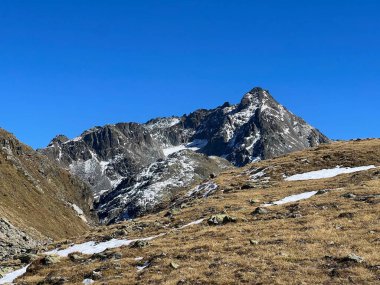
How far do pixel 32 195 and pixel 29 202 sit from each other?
8449mm

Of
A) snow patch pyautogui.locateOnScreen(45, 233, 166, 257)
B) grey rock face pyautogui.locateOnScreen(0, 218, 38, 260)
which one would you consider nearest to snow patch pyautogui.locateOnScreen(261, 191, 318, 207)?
snow patch pyautogui.locateOnScreen(45, 233, 166, 257)

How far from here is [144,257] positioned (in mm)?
32938

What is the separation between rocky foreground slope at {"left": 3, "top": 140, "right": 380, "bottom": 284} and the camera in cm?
2528

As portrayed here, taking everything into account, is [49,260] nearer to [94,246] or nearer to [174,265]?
[94,246]

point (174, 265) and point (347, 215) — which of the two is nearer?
point (174, 265)

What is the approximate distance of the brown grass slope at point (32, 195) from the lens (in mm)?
94625

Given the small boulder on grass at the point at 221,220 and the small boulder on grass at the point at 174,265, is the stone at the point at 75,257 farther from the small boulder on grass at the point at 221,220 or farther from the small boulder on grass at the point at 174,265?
the small boulder on grass at the point at 221,220

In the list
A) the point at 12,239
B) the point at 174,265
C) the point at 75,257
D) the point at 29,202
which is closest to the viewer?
the point at 174,265

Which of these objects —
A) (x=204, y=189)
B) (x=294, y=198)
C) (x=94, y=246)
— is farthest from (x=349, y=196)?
(x=204, y=189)

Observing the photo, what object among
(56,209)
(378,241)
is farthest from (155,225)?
(56,209)

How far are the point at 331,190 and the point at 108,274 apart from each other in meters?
31.7

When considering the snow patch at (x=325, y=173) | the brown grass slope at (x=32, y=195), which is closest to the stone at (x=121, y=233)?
the snow patch at (x=325, y=173)

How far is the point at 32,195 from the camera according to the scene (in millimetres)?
118438

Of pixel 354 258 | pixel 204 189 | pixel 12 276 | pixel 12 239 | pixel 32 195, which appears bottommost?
pixel 354 258
